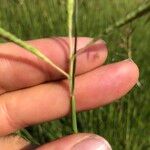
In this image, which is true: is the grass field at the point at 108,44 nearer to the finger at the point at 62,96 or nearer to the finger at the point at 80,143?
the finger at the point at 62,96

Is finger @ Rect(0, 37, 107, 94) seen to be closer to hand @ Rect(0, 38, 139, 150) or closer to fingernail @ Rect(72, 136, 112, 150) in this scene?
hand @ Rect(0, 38, 139, 150)

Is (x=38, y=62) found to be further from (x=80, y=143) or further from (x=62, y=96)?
(x=80, y=143)

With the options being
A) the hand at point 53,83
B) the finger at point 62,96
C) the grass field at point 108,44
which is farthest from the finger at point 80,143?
the grass field at point 108,44

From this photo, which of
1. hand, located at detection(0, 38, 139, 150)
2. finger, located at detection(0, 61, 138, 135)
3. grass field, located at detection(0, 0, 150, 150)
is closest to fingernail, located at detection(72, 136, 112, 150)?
hand, located at detection(0, 38, 139, 150)

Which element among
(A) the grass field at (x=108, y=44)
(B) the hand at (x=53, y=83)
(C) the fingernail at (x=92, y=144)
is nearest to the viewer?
(C) the fingernail at (x=92, y=144)

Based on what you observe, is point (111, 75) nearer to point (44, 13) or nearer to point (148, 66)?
point (148, 66)

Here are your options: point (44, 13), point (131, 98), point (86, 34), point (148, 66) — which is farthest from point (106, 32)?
point (44, 13)
